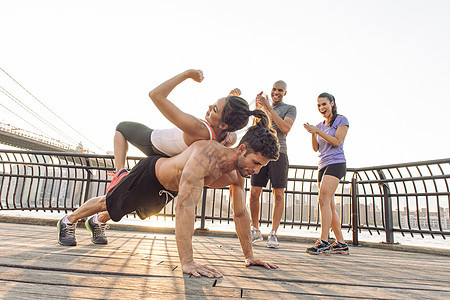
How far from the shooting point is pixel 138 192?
230cm

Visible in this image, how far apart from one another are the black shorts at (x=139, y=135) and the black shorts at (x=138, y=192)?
133 mm

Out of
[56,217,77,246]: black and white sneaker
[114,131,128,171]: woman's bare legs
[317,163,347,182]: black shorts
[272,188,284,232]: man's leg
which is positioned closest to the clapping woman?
[317,163,347,182]: black shorts

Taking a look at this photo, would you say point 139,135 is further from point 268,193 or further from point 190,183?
point 268,193

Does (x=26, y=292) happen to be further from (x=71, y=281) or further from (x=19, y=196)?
(x=19, y=196)

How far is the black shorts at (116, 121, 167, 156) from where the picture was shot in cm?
248

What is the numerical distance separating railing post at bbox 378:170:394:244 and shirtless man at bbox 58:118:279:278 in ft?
10.7

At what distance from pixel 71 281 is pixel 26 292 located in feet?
0.72

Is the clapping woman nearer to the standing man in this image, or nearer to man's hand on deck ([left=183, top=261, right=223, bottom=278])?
the standing man

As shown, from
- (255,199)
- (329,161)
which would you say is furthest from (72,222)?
(329,161)

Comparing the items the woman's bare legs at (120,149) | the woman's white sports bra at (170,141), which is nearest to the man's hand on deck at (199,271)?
the woman's white sports bra at (170,141)

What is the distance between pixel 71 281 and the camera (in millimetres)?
1296

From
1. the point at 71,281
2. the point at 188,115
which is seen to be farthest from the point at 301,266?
the point at 71,281

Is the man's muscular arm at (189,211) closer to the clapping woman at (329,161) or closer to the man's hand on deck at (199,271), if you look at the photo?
the man's hand on deck at (199,271)

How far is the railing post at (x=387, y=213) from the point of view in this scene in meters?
4.49
